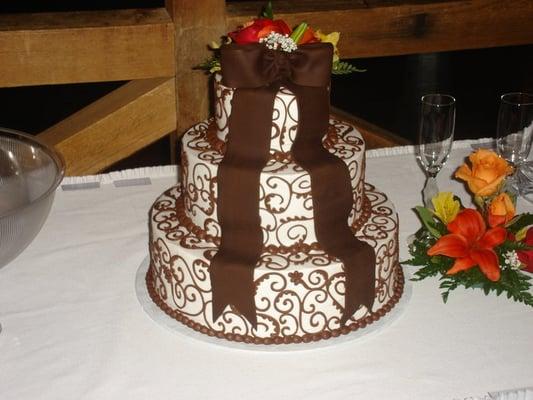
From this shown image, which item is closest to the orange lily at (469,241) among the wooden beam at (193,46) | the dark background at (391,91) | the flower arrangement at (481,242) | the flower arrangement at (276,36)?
the flower arrangement at (481,242)

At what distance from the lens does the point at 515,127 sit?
6.61ft

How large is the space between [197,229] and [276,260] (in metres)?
0.19

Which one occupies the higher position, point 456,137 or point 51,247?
point 51,247

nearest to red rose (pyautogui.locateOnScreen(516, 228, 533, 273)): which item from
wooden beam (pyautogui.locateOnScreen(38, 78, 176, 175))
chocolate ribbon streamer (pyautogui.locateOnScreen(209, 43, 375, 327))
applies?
chocolate ribbon streamer (pyautogui.locateOnScreen(209, 43, 375, 327))

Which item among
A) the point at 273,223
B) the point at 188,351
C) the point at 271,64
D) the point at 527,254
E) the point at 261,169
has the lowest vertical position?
the point at 188,351

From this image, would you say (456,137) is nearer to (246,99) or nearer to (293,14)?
(293,14)

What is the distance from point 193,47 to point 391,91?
269 centimetres

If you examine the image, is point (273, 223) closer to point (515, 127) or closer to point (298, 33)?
point (298, 33)

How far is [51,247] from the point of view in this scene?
2039mm

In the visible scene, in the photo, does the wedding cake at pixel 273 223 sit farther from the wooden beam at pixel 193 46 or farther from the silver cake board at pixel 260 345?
the wooden beam at pixel 193 46

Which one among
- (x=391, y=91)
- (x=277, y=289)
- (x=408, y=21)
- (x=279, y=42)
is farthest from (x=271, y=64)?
(x=391, y=91)

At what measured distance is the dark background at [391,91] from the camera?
4.73 m

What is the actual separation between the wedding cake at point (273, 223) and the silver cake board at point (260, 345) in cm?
1

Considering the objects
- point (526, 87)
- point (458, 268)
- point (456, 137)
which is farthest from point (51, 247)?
point (456, 137)
